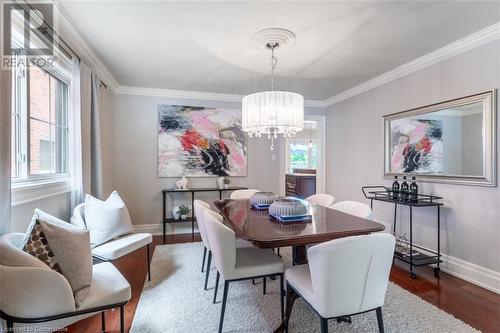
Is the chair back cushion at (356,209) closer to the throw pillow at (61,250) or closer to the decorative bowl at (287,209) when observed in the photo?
the decorative bowl at (287,209)

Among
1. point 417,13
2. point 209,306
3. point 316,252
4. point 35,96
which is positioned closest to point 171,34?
point 35,96

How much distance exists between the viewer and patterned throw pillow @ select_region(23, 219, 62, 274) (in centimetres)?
136

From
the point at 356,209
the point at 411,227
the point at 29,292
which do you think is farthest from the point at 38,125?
the point at 411,227

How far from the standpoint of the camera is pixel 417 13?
6.68 feet

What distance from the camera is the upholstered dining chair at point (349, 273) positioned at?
1281 millimetres

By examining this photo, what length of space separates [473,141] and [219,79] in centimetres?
300

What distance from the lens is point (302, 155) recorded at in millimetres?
9219

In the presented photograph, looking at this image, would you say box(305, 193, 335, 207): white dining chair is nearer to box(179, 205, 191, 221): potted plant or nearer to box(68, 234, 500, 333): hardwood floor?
box(68, 234, 500, 333): hardwood floor

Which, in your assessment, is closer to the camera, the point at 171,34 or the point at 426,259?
the point at 171,34

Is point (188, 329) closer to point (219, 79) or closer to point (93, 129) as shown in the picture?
point (93, 129)

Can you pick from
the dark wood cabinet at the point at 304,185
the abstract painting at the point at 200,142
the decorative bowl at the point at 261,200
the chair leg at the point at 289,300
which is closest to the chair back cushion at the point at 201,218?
the decorative bowl at the point at 261,200

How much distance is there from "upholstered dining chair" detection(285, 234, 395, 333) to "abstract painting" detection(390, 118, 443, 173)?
206 centimetres

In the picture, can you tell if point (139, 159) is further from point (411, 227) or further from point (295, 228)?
point (411, 227)

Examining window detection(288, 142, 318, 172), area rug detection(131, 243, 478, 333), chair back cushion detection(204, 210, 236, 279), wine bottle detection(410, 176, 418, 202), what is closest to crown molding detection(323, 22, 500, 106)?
wine bottle detection(410, 176, 418, 202)
